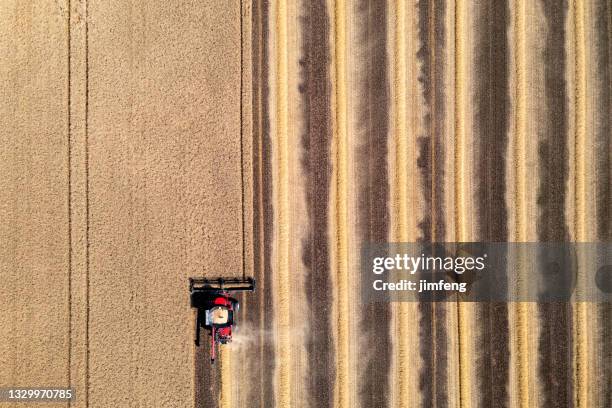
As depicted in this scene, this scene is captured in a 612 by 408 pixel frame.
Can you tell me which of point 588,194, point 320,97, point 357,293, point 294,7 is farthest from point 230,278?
point 588,194

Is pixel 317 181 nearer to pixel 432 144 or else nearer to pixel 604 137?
pixel 432 144

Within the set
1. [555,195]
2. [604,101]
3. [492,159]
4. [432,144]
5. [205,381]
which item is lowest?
[205,381]

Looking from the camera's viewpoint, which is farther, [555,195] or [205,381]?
[555,195]

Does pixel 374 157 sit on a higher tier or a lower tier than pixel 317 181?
higher

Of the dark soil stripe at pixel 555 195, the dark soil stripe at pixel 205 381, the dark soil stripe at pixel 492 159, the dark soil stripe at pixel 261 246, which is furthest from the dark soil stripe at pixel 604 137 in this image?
the dark soil stripe at pixel 205 381

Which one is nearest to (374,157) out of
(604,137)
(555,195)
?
(555,195)

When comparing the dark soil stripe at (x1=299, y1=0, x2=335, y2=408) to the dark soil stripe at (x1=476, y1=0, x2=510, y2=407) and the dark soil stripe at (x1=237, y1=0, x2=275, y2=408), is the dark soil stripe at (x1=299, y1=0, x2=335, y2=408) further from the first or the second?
the dark soil stripe at (x1=476, y1=0, x2=510, y2=407)

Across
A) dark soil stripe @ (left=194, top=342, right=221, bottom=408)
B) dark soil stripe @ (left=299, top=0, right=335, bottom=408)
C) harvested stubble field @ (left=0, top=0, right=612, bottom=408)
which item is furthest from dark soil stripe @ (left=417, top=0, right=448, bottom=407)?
dark soil stripe @ (left=194, top=342, right=221, bottom=408)
